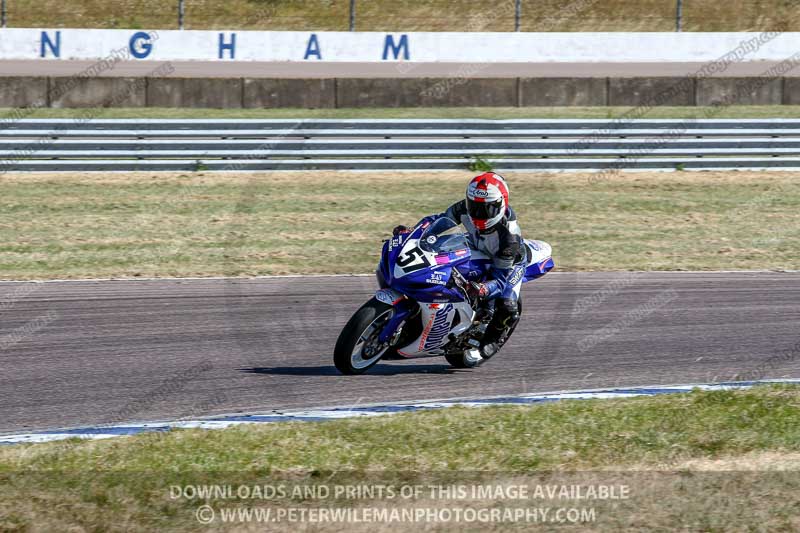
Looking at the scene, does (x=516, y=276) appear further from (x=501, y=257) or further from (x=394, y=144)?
(x=394, y=144)

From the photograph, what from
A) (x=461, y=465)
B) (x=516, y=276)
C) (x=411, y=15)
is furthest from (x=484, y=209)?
(x=411, y=15)

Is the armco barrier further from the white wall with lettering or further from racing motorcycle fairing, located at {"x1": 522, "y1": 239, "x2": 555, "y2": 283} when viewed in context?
racing motorcycle fairing, located at {"x1": 522, "y1": 239, "x2": 555, "y2": 283}

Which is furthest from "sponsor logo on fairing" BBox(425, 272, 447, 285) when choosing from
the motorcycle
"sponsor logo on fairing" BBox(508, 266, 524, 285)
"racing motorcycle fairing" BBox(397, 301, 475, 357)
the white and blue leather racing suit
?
"sponsor logo on fairing" BBox(508, 266, 524, 285)

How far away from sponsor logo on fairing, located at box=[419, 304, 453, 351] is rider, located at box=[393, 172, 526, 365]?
28cm

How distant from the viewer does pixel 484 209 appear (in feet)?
27.6

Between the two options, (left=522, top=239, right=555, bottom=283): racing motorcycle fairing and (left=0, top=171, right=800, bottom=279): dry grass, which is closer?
(left=522, top=239, right=555, bottom=283): racing motorcycle fairing

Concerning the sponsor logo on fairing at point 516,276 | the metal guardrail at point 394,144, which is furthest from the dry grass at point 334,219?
the sponsor logo on fairing at point 516,276

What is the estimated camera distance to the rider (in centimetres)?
841

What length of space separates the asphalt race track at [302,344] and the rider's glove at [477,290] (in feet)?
2.25

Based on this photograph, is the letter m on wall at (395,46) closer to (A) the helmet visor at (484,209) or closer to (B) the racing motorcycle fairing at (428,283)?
(B) the racing motorcycle fairing at (428,283)

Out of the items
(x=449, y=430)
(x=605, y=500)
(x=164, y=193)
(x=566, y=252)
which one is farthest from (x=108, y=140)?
(x=605, y=500)

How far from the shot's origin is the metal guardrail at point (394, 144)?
17.7 metres

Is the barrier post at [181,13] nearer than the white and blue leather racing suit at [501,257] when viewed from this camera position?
No

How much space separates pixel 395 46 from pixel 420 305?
22.0m
